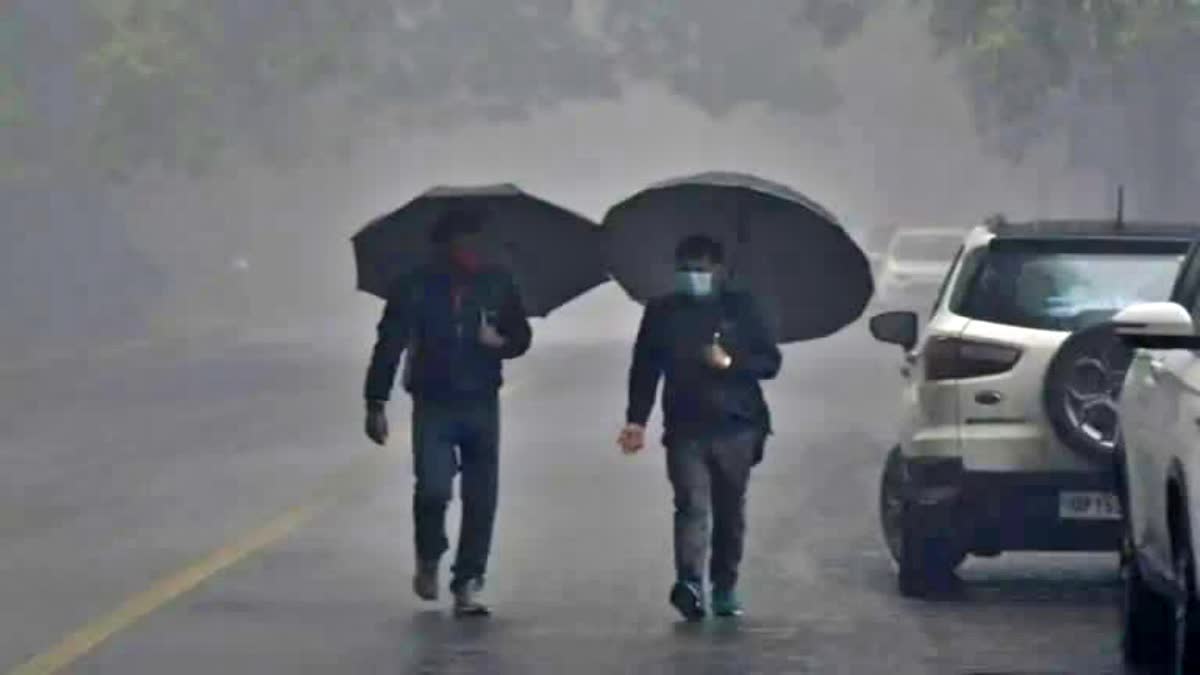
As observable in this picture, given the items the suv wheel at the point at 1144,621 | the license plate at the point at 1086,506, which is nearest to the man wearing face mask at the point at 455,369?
the license plate at the point at 1086,506

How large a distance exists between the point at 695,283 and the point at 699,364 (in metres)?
0.33

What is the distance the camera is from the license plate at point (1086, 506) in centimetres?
1480

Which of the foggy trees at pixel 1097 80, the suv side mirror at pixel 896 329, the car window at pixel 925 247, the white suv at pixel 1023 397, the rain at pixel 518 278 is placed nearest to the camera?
the rain at pixel 518 278

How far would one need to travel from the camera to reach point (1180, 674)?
11.5 m

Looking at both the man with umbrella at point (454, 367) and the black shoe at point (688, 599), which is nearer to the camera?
the black shoe at point (688, 599)

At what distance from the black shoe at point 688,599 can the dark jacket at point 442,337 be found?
1.15 metres

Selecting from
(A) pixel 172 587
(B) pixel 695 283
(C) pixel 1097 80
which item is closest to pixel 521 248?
(B) pixel 695 283

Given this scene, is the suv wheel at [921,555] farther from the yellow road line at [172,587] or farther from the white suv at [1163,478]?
the yellow road line at [172,587]

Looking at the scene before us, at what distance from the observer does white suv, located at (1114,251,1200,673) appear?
35.7ft

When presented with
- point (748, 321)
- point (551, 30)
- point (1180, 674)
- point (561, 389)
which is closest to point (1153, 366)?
point (1180, 674)

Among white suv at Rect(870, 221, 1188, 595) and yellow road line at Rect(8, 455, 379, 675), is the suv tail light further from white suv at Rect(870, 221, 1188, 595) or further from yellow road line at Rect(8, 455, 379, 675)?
yellow road line at Rect(8, 455, 379, 675)

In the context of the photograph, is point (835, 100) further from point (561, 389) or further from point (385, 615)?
point (385, 615)

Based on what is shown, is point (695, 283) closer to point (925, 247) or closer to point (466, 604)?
point (466, 604)

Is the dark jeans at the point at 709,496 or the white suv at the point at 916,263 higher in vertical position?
the dark jeans at the point at 709,496
